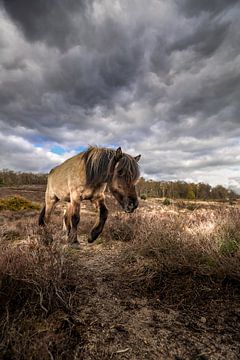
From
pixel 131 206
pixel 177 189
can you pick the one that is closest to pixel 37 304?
pixel 131 206

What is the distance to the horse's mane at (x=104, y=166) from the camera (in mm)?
4658

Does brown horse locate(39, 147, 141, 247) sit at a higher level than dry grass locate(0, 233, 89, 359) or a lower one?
higher

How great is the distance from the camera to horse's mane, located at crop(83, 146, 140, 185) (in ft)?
15.3

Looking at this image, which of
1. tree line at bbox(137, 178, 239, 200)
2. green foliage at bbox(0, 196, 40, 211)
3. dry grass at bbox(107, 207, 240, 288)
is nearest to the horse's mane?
dry grass at bbox(107, 207, 240, 288)

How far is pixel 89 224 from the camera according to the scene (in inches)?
335

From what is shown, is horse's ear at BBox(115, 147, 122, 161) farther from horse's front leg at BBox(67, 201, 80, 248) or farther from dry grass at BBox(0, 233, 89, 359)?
dry grass at BBox(0, 233, 89, 359)

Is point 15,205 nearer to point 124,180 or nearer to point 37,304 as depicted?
point 124,180

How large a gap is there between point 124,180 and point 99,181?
29.2 inches

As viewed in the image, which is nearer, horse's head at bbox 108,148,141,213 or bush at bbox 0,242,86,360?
bush at bbox 0,242,86,360

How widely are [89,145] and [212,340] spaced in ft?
16.4

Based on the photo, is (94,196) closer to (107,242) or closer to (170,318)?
(107,242)

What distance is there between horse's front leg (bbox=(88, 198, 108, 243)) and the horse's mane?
0.67 meters

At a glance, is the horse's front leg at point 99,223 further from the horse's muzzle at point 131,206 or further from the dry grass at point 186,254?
the dry grass at point 186,254

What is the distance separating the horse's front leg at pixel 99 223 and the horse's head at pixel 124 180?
76cm
